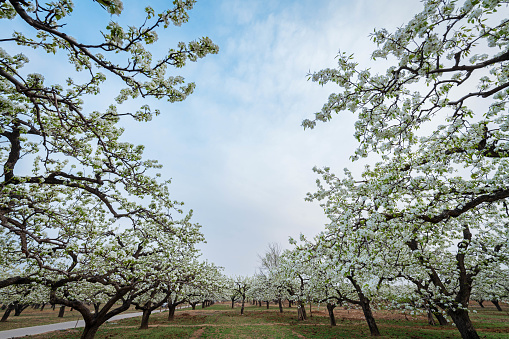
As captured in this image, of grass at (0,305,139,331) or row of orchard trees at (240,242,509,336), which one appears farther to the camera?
grass at (0,305,139,331)

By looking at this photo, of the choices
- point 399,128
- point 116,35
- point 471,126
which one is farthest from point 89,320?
point 471,126

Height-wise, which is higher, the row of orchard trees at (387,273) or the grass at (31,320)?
the row of orchard trees at (387,273)

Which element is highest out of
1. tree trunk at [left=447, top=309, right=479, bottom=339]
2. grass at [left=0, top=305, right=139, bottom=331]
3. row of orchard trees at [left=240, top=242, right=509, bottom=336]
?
row of orchard trees at [left=240, top=242, right=509, bottom=336]

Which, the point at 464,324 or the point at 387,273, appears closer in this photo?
the point at 387,273

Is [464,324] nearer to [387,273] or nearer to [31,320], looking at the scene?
[387,273]

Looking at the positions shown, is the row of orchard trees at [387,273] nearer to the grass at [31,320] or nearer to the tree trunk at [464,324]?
the tree trunk at [464,324]

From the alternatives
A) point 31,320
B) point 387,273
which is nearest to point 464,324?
point 387,273

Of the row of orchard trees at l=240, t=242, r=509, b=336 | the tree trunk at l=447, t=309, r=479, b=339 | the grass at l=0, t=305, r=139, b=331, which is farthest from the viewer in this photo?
the grass at l=0, t=305, r=139, b=331

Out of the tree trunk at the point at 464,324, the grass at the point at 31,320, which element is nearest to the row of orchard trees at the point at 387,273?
the tree trunk at the point at 464,324

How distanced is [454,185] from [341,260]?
5.76m

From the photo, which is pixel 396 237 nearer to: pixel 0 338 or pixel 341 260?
pixel 341 260

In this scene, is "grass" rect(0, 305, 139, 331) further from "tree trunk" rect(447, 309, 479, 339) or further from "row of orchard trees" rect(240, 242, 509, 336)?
"tree trunk" rect(447, 309, 479, 339)

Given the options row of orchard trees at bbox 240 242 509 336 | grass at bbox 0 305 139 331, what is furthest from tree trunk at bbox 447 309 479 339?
grass at bbox 0 305 139 331

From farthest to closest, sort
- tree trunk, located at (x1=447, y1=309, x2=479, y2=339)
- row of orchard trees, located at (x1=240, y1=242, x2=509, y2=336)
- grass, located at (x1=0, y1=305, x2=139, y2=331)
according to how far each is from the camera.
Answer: grass, located at (x1=0, y1=305, x2=139, y2=331), tree trunk, located at (x1=447, y1=309, x2=479, y2=339), row of orchard trees, located at (x1=240, y1=242, x2=509, y2=336)
